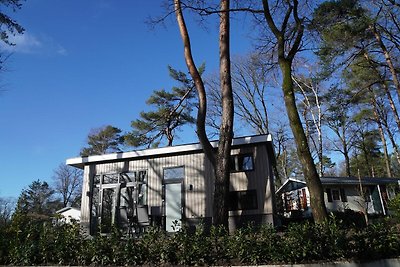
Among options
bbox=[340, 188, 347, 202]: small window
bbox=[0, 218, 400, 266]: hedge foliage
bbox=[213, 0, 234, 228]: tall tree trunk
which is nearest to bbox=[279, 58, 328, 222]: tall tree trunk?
bbox=[0, 218, 400, 266]: hedge foliage

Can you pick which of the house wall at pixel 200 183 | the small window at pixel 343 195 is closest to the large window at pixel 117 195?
the house wall at pixel 200 183

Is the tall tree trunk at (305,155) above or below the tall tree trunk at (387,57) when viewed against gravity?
below

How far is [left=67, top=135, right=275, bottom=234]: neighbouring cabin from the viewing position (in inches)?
470

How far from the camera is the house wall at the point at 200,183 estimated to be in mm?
11898

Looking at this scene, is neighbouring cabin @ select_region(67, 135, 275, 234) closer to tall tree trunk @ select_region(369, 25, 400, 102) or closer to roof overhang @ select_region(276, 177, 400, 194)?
tall tree trunk @ select_region(369, 25, 400, 102)

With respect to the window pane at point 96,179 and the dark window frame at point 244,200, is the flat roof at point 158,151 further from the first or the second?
the dark window frame at point 244,200

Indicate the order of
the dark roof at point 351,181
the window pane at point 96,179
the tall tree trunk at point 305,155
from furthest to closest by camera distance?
the dark roof at point 351,181, the window pane at point 96,179, the tall tree trunk at point 305,155

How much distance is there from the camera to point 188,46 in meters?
10.4

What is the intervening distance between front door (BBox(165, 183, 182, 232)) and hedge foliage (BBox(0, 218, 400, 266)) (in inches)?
237

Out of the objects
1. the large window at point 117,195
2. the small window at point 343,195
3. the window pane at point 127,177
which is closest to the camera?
the large window at point 117,195

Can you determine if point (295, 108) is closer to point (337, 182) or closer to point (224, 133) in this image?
point (224, 133)

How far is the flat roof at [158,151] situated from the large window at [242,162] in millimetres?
514

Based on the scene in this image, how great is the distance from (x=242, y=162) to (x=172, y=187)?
2.97m

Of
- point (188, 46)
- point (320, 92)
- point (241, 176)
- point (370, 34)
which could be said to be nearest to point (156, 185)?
point (241, 176)
